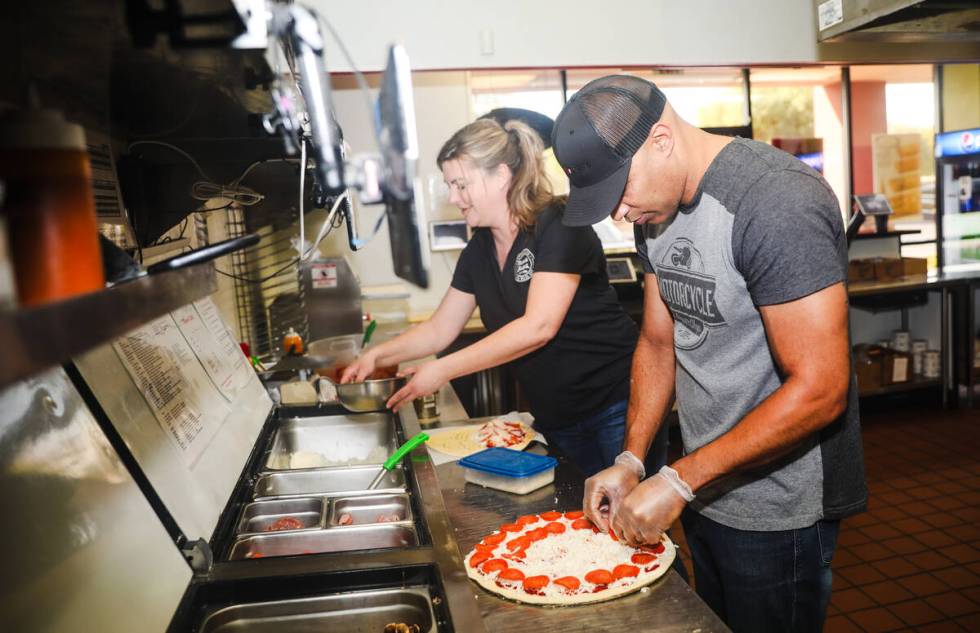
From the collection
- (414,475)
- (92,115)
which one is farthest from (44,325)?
(414,475)

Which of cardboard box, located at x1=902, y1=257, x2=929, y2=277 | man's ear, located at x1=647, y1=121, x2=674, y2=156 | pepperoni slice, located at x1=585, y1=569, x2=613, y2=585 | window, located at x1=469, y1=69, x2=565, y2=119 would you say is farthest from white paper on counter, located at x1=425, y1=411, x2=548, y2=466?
cardboard box, located at x1=902, y1=257, x2=929, y2=277

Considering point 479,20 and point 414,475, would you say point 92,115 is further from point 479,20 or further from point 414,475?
point 479,20

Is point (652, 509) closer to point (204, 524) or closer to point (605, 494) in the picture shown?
point (605, 494)

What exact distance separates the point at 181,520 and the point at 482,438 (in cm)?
104

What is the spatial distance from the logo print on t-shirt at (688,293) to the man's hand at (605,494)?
0.33 meters

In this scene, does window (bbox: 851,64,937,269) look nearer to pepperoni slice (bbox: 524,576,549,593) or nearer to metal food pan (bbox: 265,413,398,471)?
metal food pan (bbox: 265,413,398,471)

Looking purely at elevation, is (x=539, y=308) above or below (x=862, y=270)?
above

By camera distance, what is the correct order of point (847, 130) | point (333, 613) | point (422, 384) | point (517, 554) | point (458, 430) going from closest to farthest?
1. point (333, 613)
2. point (517, 554)
3. point (422, 384)
4. point (458, 430)
5. point (847, 130)

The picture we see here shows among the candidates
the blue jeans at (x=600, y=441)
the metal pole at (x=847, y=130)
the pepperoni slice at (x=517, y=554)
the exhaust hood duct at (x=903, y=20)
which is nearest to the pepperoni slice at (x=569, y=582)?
the pepperoni slice at (x=517, y=554)

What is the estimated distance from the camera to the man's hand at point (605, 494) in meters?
1.56

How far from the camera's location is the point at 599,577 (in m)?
1.36

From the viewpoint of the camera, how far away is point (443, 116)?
5.63 metres

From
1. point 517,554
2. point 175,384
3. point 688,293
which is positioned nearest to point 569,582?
point 517,554

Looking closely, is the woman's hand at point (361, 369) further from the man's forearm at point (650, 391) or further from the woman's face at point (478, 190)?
the man's forearm at point (650, 391)
